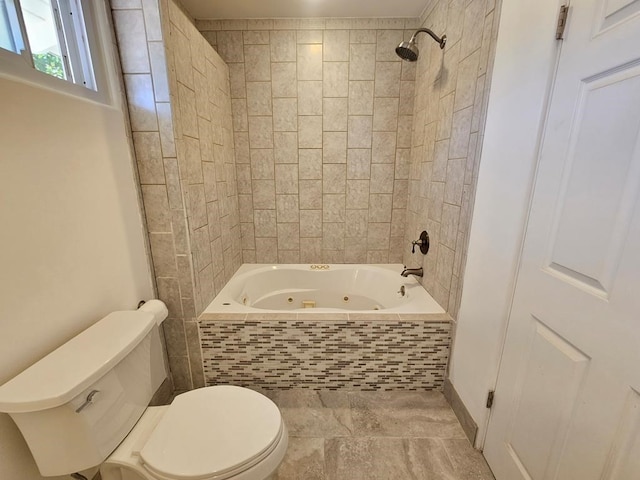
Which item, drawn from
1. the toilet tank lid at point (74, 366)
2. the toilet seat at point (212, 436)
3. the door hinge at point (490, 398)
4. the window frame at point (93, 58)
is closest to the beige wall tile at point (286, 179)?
the window frame at point (93, 58)

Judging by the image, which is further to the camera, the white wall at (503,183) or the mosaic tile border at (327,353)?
the mosaic tile border at (327,353)

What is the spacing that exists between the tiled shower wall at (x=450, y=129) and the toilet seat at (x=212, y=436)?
1.12 metres

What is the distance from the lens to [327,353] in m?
1.59

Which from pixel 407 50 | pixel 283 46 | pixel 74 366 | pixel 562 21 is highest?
pixel 283 46

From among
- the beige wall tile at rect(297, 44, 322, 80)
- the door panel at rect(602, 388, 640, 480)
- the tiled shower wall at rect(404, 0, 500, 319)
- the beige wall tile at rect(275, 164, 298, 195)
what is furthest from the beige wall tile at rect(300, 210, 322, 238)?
the door panel at rect(602, 388, 640, 480)

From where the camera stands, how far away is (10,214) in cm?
79

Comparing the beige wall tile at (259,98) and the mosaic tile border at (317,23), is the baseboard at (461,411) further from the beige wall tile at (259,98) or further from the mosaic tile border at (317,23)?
the mosaic tile border at (317,23)

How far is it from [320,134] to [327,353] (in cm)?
165

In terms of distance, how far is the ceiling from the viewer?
5.92 feet

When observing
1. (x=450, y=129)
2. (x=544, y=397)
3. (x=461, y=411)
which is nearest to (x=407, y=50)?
(x=450, y=129)

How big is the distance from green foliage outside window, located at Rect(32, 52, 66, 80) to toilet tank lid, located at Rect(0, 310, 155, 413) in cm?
91

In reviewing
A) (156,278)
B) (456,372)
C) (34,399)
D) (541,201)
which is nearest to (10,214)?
(34,399)

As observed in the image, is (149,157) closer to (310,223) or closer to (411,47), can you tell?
(310,223)

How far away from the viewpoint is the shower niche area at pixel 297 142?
1293 mm
